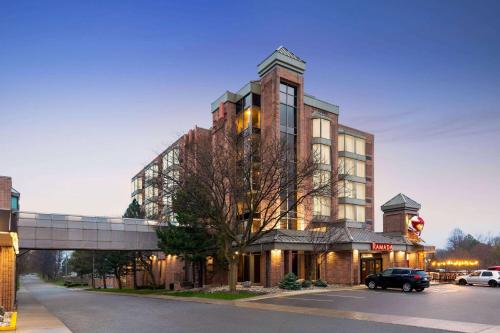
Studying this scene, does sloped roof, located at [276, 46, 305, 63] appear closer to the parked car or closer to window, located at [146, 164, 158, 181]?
window, located at [146, 164, 158, 181]

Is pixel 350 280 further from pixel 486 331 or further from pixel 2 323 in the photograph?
pixel 2 323

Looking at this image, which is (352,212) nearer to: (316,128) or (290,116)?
(316,128)

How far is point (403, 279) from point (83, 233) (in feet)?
93.3

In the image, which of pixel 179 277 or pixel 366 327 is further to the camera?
pixel 179 277

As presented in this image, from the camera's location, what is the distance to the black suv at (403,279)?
111 feet

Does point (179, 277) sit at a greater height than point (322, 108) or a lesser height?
lesser

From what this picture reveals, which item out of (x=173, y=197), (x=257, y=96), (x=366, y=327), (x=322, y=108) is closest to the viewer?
(x=366, y=327)

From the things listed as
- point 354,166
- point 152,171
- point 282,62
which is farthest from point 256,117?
point 354,166

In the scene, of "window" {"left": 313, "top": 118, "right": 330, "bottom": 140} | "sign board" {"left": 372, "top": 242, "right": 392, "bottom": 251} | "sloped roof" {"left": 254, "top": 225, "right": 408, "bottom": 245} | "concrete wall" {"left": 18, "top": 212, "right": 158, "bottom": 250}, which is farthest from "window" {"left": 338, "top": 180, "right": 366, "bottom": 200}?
"concrete wall" {"left": 18, "top": 212, "right": 158, "bottom": 250}

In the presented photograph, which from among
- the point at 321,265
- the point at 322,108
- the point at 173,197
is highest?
the point at 322,108

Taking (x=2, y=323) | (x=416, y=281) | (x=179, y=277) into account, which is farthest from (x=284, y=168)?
(x=179, y=277)

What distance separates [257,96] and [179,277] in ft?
84.2

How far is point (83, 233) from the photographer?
140ft

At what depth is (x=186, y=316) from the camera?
21.6 m
